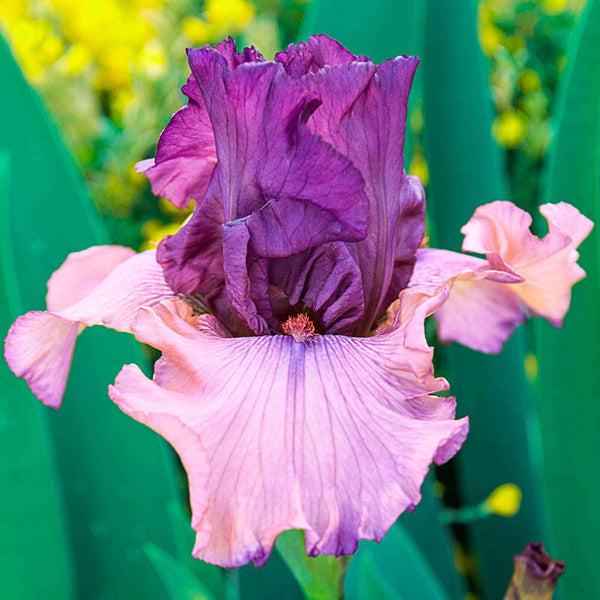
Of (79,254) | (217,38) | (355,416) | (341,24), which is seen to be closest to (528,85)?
(217,38)

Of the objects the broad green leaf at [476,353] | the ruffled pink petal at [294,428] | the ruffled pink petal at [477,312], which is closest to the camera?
the ruffled pink petal at [294,428]

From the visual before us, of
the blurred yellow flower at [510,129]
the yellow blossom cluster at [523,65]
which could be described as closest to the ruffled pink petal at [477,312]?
the yellow blossom cluster at [523,65]

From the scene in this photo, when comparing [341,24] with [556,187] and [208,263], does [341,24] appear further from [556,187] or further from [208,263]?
[208,263]

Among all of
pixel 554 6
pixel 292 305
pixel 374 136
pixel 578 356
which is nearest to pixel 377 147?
pixel 374 136

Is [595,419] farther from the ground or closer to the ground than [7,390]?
closer to the ground

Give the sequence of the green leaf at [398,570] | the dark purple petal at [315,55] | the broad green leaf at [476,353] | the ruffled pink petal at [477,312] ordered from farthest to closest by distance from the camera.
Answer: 1. the broad green leaf at [476,353]
2. the green leaf at [398,570]
3. the ruffled pink petal at [477,312]
4. the dark purple petal at [315,55]

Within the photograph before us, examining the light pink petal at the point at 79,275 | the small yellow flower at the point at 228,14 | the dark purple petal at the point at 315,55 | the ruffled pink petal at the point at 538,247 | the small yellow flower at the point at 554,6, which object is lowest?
the small yellow flower at the point at 554,6

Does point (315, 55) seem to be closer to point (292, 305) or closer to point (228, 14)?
point (292, 305)

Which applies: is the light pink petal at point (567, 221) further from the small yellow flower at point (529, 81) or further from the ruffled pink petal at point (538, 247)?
the small yellow flower at point (529, 81)
